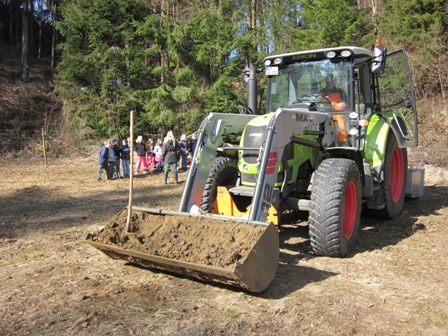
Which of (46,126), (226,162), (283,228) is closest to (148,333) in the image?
(226,162)

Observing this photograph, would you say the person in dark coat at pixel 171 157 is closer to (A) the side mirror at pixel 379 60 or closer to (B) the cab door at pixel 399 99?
(B) the cab door at pixel 399 99

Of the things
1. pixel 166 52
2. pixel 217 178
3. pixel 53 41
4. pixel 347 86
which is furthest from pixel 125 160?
pixel 53 41

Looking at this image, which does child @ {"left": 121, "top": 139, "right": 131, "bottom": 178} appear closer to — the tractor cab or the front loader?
the front loader

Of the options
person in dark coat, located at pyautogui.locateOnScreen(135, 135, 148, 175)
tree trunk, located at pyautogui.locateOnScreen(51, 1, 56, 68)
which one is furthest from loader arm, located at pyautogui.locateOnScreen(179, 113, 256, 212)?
tree trunk, located at pyautogui.locateOnScreen(51, 1, 56, 68)

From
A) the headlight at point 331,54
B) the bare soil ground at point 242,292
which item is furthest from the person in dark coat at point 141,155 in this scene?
the headlight at point 331,54

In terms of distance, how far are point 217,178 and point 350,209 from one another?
6.25ft

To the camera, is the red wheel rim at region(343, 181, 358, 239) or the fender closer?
the red wheel rim at region(343, 181, 358, 239)

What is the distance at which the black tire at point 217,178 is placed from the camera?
5.87 metres

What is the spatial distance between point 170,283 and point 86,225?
3.68 meters

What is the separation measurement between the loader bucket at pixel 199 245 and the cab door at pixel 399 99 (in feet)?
13.1

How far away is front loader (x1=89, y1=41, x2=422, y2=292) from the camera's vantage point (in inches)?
181

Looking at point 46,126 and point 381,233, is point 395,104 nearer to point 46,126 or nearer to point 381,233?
point 381,233

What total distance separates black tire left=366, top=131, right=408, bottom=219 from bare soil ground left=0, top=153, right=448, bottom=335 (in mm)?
229

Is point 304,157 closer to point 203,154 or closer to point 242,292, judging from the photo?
point 203,154
